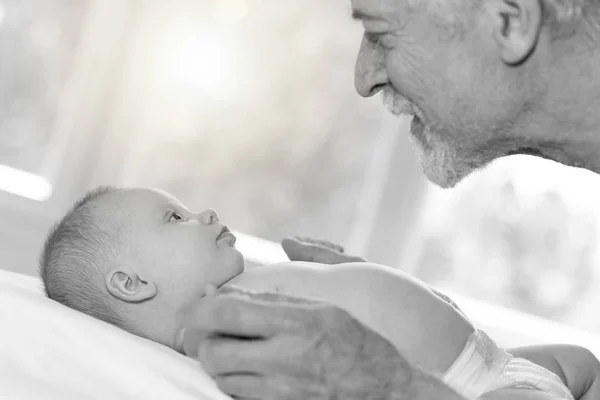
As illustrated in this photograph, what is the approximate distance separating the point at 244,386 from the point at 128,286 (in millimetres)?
534

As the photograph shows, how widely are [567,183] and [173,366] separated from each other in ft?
7.87

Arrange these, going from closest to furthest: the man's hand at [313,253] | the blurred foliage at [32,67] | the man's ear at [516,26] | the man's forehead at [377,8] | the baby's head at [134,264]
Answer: the man's ear at [516,26] < the man's forehead at [377,8] < the baby's head at [134,264] < the man's hand at [313,253] < the blurred foliage at [32,67]

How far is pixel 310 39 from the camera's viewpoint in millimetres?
3236

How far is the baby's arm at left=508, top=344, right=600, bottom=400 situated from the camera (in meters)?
1.68

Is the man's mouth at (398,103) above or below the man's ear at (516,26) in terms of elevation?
below

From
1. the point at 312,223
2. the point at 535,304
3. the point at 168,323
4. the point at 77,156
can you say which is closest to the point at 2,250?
the point at 77,156

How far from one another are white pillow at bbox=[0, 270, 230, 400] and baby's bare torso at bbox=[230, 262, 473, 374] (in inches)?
15.5

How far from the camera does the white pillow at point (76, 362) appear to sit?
96 centimetres

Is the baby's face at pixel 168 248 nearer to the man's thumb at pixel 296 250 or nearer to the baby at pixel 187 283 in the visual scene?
the baby at pixel 187 283

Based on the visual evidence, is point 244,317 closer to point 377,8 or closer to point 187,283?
point 187,283

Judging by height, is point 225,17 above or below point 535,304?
above

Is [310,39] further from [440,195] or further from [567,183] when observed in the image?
[567,183]

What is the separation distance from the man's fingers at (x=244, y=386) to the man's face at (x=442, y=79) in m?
0.65

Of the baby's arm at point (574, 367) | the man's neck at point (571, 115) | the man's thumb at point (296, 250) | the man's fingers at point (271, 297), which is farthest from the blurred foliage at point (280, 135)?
the man's fingers at point (271, 297)
